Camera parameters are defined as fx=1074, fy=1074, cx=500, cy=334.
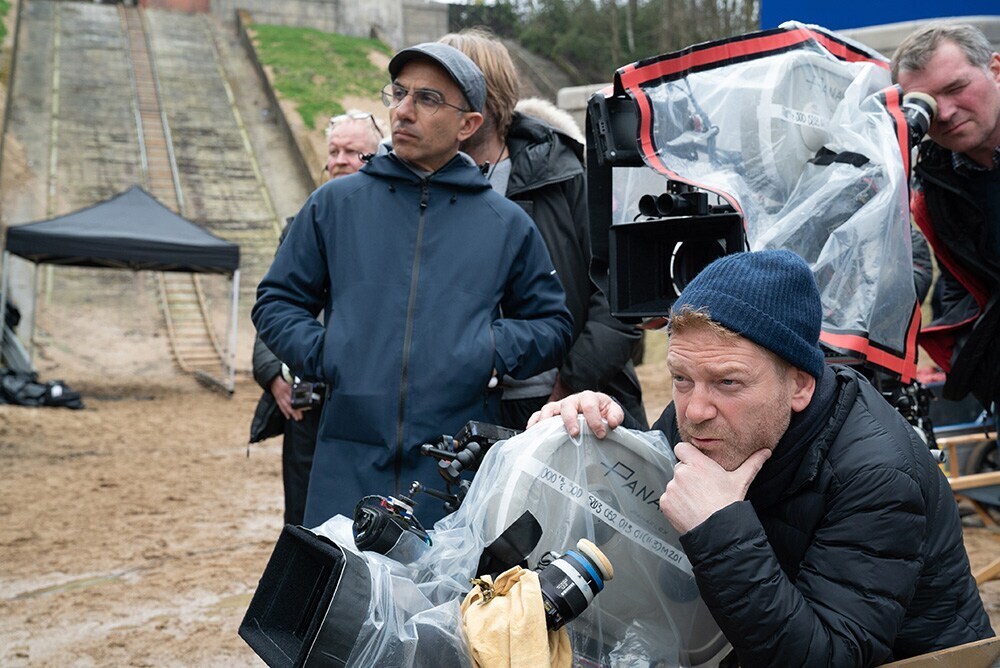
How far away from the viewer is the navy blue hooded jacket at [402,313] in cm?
263

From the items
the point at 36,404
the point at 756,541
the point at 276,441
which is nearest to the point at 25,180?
the point at 36,404

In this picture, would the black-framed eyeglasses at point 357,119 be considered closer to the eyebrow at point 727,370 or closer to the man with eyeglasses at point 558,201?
the man with eyeglasses at point 558,201

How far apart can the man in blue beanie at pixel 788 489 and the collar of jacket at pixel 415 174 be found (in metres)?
1.08

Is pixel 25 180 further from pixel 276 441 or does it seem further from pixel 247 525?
pixel 247 525

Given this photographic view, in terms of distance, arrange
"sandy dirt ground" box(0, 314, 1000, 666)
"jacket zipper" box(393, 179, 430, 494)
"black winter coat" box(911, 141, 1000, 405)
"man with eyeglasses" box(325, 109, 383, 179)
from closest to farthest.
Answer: "jacket zipper" box(393, 179, 430, 494) < "black winter coat" box(911, 141, 1000, 405) < "man with eyeglasses" box(325, 109, 383, 179) < "sandy dirt ground" box(0, 314, 1000, 666)

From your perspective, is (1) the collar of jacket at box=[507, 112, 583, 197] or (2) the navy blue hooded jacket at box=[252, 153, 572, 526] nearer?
(2) the navy blue hooded jacket at box=[252, 153, 572, 526]

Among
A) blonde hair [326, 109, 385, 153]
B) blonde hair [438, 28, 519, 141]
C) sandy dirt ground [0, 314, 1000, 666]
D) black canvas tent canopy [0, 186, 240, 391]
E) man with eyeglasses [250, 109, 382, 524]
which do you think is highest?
blonde hair [438, 28, 519, 141]

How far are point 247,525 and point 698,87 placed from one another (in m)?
4.70

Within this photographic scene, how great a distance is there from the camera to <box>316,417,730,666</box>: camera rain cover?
1.90 metres

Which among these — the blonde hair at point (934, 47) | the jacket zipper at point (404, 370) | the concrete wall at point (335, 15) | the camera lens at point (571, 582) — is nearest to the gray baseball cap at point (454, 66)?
the jacket zipper at point (404, 370)

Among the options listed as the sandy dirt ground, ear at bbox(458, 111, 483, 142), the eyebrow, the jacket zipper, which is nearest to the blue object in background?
the sandy dirt ground

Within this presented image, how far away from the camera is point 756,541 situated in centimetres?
178

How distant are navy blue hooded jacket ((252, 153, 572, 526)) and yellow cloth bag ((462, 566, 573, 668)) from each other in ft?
3.34

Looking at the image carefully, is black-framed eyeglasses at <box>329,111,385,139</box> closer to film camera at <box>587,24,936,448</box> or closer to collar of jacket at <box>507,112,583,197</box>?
collar of jacket at <box>507,112,583,197</box>
